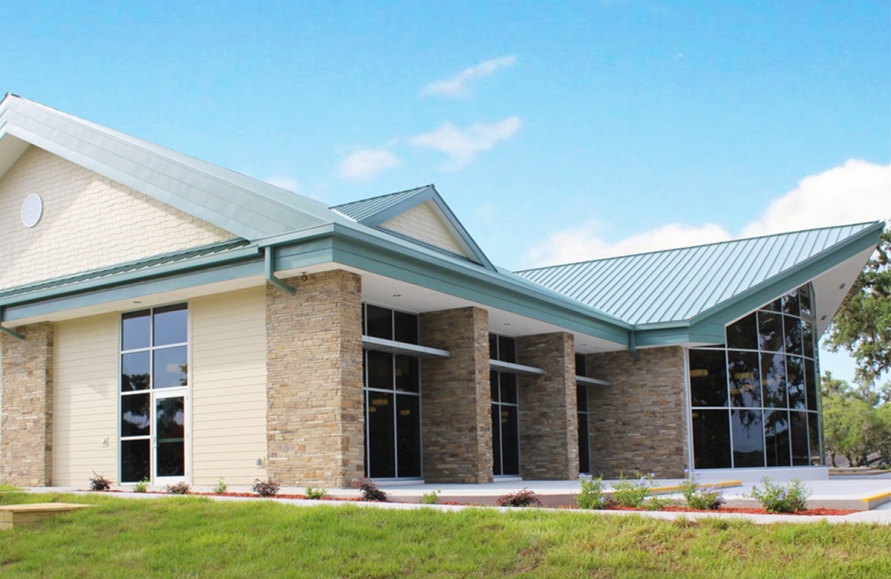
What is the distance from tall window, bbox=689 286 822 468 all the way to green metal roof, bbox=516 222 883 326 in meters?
1.22

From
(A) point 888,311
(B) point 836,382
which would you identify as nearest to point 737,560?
(A) point 888,311

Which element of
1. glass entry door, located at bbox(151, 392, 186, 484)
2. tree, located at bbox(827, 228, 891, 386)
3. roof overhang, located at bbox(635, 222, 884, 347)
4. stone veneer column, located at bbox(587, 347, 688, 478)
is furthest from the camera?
tree, located at bbox(827, 228, 891, 386)

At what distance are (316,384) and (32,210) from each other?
10.4m

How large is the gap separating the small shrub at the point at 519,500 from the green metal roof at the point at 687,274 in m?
13.7

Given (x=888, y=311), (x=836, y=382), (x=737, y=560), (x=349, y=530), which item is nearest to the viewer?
(x=737, y=560)

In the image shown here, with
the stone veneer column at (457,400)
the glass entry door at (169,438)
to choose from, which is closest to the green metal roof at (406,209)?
the stone veneer column at (457,400)

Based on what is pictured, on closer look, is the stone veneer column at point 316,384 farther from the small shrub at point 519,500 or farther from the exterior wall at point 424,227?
the exterior wall at point 424,227

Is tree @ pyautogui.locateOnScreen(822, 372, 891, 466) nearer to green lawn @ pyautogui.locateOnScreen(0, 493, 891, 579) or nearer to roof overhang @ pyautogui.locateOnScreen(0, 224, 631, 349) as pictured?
roof overhang @ pyautogui.locateOnScreen(0, 224, 631, 349)

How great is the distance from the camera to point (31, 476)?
20047 mm

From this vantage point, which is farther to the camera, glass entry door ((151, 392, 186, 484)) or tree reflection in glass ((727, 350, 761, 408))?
tree reflection in glass ((727, 350, 761, 408))

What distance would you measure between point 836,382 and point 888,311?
1481 inches

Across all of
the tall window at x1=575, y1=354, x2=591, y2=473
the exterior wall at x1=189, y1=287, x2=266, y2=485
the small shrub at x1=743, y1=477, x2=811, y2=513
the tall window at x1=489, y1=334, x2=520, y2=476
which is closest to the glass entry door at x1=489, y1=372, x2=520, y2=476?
the tall window at x1=489, y1=334, x2=520, y2=476

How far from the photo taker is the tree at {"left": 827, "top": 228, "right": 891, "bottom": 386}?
133 feet

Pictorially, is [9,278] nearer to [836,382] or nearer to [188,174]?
[188,174]
